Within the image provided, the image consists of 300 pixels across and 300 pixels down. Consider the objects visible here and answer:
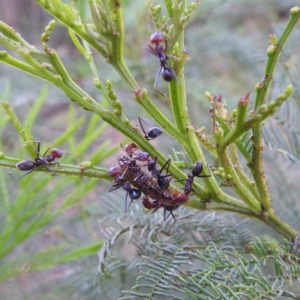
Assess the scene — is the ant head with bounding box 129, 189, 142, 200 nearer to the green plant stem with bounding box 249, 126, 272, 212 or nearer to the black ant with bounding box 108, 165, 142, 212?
the black ant with bounding box 108, 165, 142, 212

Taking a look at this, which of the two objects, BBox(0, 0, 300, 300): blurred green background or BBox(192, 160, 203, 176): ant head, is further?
BBox(0, 0, 300, 300): blurred green background

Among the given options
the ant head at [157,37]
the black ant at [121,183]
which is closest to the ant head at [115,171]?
the black ant at [121,183]

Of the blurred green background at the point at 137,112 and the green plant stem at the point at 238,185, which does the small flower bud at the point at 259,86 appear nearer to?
the green plant stem at the point at 238,185

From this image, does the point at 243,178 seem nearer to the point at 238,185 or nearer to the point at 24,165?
the point at 238,185

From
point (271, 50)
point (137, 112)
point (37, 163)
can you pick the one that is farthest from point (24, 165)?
point (137, 112)

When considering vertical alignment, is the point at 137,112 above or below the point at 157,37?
above

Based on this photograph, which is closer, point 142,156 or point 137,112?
point 142,156

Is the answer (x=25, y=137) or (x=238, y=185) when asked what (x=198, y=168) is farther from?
(x=25, y=137)

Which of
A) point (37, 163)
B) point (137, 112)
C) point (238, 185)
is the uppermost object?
point (137, 112)

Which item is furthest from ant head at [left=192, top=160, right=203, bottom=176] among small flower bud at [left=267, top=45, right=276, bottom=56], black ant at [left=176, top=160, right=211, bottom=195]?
small flower bud at [left=267, top=45, right=276, bottom=56]

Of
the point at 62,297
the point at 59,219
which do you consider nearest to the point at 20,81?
the point at 59,219
